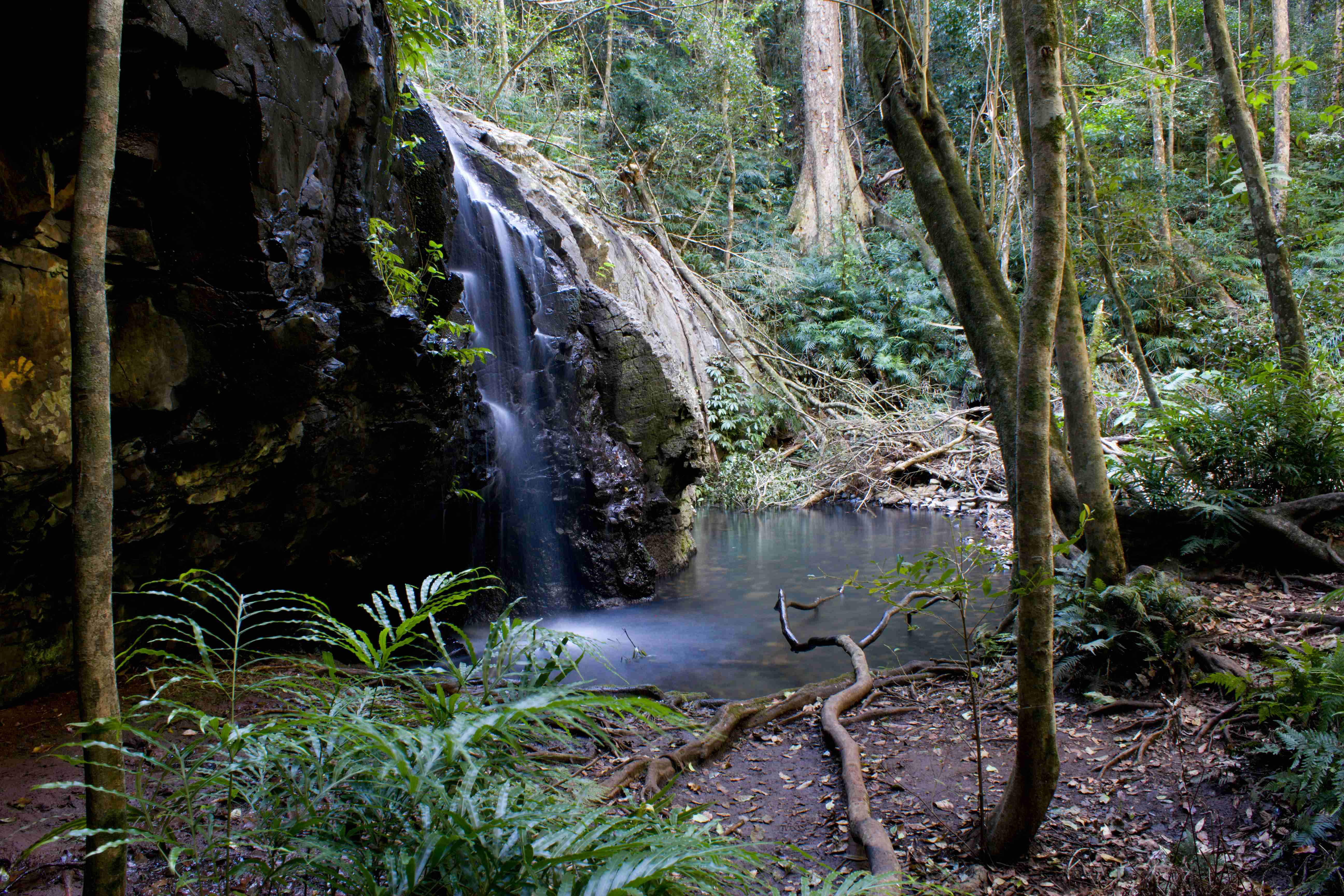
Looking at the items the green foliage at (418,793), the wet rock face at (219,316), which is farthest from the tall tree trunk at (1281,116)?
the green foliage at (418,793)

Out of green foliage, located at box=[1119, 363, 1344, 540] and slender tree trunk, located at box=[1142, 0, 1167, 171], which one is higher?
slender tree trunk, located at box=[1142, 0, 1167, 171]

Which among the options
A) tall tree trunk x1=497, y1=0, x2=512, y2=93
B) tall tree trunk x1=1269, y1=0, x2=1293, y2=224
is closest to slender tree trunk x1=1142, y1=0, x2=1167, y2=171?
tall tree trunk x1=1269, y1=0, x2=1293, y2=224

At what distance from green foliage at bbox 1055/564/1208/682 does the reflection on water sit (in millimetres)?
1255

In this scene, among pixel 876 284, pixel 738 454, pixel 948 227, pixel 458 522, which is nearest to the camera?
pixel 948 227

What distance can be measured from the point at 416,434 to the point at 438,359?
67 cm

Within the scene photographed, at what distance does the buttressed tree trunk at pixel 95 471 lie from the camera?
1.49 metres

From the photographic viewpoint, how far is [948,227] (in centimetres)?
425

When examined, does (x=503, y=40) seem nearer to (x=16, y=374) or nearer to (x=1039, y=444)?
(x=16, y=374)

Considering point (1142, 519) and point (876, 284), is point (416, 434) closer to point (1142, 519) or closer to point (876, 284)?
point (1142, 519)

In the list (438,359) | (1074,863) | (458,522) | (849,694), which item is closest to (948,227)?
(849,694)

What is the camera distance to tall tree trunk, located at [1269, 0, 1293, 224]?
1189 centimetres

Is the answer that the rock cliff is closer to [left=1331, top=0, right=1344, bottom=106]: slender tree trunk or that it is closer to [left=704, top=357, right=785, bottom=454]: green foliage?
[left=704, top=357, right=785, bottom=454]: green foliage

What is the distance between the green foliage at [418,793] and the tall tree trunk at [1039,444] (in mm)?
983

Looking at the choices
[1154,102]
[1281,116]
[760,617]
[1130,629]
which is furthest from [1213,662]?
[1154,102]
